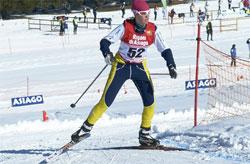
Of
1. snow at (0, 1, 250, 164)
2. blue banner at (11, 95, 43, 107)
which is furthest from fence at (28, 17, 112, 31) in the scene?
blue banner at (11, 95, 43, 107)

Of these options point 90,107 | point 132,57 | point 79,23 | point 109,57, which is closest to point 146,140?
point 132,57

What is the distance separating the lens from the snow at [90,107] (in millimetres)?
7254

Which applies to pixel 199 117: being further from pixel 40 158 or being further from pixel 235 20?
pixel 235 20

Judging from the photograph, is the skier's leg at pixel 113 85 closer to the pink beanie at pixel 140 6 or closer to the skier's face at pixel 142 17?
the skier's face at pixel 142 17

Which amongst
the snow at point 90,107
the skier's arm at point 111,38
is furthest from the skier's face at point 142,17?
the snow at point 90,107

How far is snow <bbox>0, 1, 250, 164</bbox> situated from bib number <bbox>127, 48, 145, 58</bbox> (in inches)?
52.2

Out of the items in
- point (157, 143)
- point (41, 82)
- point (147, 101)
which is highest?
point (147, 101)

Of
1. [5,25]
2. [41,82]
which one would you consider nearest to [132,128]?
[41,82]

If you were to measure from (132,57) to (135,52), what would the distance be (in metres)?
0.08

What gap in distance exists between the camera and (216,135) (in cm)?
782

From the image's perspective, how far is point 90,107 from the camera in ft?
54.6

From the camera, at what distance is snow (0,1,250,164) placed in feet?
23.8

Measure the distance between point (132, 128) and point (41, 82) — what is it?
15.0 m

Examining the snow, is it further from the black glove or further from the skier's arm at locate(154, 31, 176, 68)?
the skier's arm at locate(154, 31, 176, 68)
